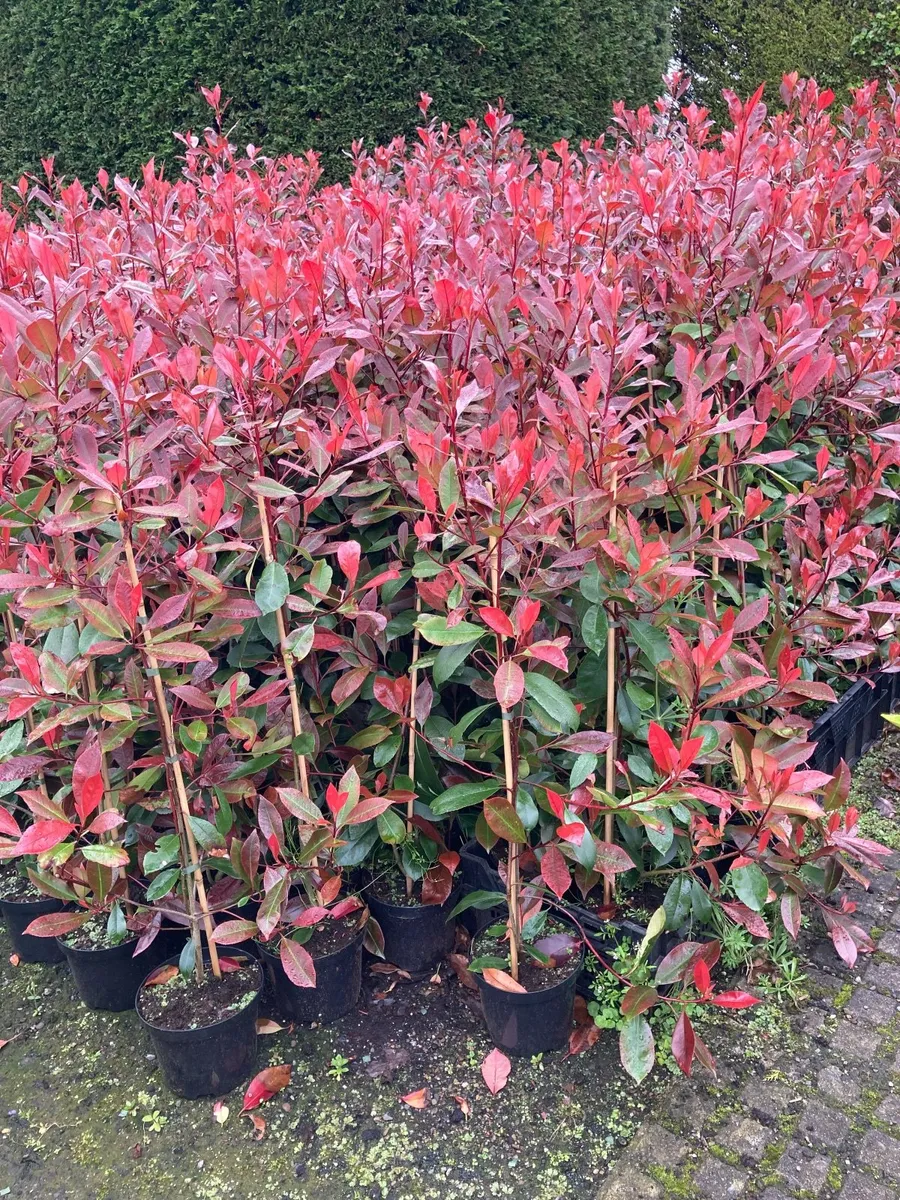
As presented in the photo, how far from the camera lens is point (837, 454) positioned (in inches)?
113

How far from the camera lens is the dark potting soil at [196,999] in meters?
2.05

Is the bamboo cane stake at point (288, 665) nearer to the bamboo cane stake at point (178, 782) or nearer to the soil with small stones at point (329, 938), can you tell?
the bamboo cane stake at point (178, 782)

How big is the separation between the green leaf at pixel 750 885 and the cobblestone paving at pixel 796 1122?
0.42 m

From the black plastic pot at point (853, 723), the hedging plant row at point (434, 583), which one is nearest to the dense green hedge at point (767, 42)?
the black plastic pot at point (853, 723)

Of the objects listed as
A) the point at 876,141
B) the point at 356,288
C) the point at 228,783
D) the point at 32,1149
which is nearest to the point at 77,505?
the point at 228,783

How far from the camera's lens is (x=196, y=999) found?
211 cm

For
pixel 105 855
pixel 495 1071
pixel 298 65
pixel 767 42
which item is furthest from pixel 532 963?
pixel 767 42

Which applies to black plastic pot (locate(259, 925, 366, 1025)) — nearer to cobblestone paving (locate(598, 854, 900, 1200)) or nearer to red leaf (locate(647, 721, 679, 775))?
cobblestone paving (locate(598, 854, 900, 1200))

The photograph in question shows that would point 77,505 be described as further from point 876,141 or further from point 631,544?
point 876,141

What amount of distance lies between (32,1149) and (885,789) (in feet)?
9.23

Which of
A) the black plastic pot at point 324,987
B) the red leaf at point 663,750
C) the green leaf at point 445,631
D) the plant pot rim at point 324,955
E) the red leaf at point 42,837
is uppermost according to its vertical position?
the green leaf at point 445,631

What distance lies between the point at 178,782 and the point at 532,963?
908mm

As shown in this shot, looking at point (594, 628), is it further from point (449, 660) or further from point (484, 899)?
point (484, 899)

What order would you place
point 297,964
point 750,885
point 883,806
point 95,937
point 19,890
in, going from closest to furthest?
point 297,964, point 750,885, point 95,937, point 19,890, point 883,806
